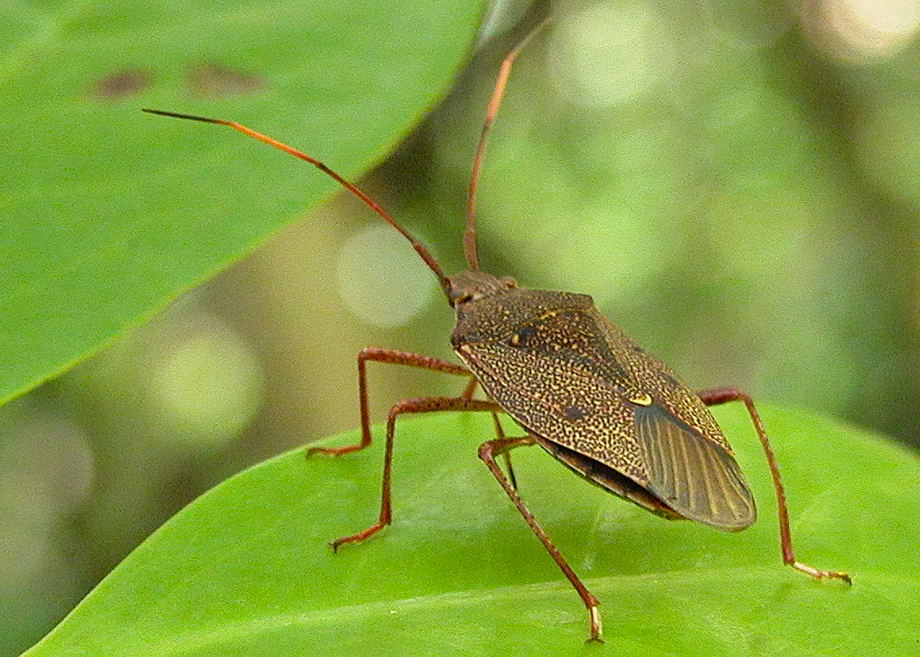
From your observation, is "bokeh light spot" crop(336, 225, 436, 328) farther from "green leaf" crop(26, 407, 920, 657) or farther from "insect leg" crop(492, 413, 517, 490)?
"green leaf" crop(26, 407, 920, 657)

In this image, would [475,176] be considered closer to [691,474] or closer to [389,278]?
[691,474]

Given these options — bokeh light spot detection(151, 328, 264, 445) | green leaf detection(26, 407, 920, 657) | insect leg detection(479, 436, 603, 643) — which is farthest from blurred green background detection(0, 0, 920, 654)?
green leaf detection(26, 407, 920, 657)

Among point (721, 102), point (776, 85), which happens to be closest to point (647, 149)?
point (721, 102)

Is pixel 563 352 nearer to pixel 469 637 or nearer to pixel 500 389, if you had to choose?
pixel 500 389

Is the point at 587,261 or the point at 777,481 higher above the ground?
the point at 777,481

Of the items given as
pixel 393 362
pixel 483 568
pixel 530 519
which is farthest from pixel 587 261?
pixel 483 568

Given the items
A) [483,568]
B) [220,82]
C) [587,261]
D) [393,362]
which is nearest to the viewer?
[483,568]

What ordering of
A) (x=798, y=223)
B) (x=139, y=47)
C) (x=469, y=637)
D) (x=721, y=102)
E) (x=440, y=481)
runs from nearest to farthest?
(x=469, y=637), (x=440, y=481), (x=139, y=47), (x=721, y=102), (x=798, y=223)
